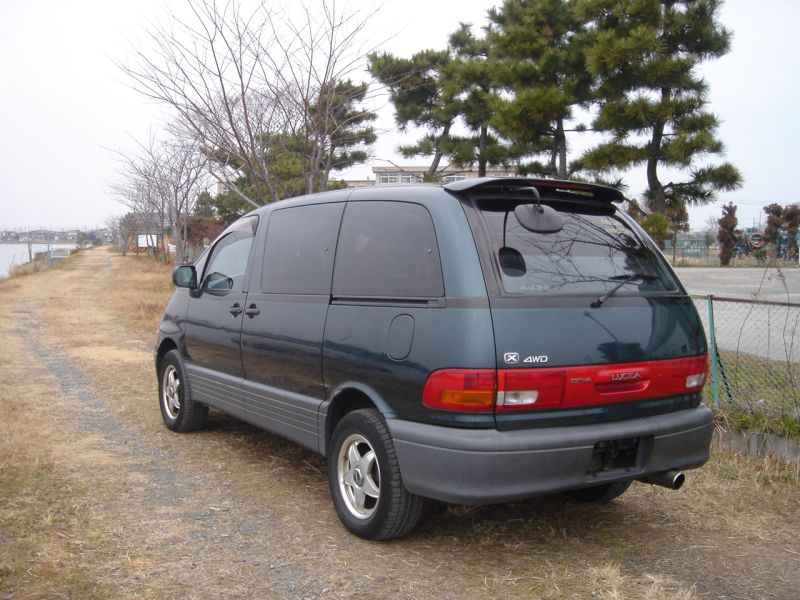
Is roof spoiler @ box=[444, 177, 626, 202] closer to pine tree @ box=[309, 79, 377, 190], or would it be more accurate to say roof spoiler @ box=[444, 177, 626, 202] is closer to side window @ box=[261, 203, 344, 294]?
side window @ box=[261, 203, 344, 294]

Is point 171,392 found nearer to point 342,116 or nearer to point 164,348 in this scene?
point 164,348

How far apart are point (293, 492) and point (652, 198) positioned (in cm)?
845

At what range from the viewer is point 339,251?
4.27 meters

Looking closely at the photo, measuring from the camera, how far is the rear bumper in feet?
10.5

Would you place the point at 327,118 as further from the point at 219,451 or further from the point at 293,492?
the point at 293,492

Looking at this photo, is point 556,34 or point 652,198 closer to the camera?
point 652,198

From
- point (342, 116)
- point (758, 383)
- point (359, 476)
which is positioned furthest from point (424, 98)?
point (359, 476)

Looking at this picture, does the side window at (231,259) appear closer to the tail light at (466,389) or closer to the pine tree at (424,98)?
the tail light at (466,389)

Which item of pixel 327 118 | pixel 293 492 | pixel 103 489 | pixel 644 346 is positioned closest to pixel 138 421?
pixel 103 489

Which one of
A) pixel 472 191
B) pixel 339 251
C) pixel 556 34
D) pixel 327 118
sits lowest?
pixel 339 251

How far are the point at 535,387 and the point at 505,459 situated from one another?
0.34m

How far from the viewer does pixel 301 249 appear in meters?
4.63

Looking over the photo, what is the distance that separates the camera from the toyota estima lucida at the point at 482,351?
10.7 ft

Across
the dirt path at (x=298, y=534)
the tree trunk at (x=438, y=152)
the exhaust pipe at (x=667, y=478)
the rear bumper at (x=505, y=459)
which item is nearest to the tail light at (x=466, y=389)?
the rear bumper at (x=505, y=459)
